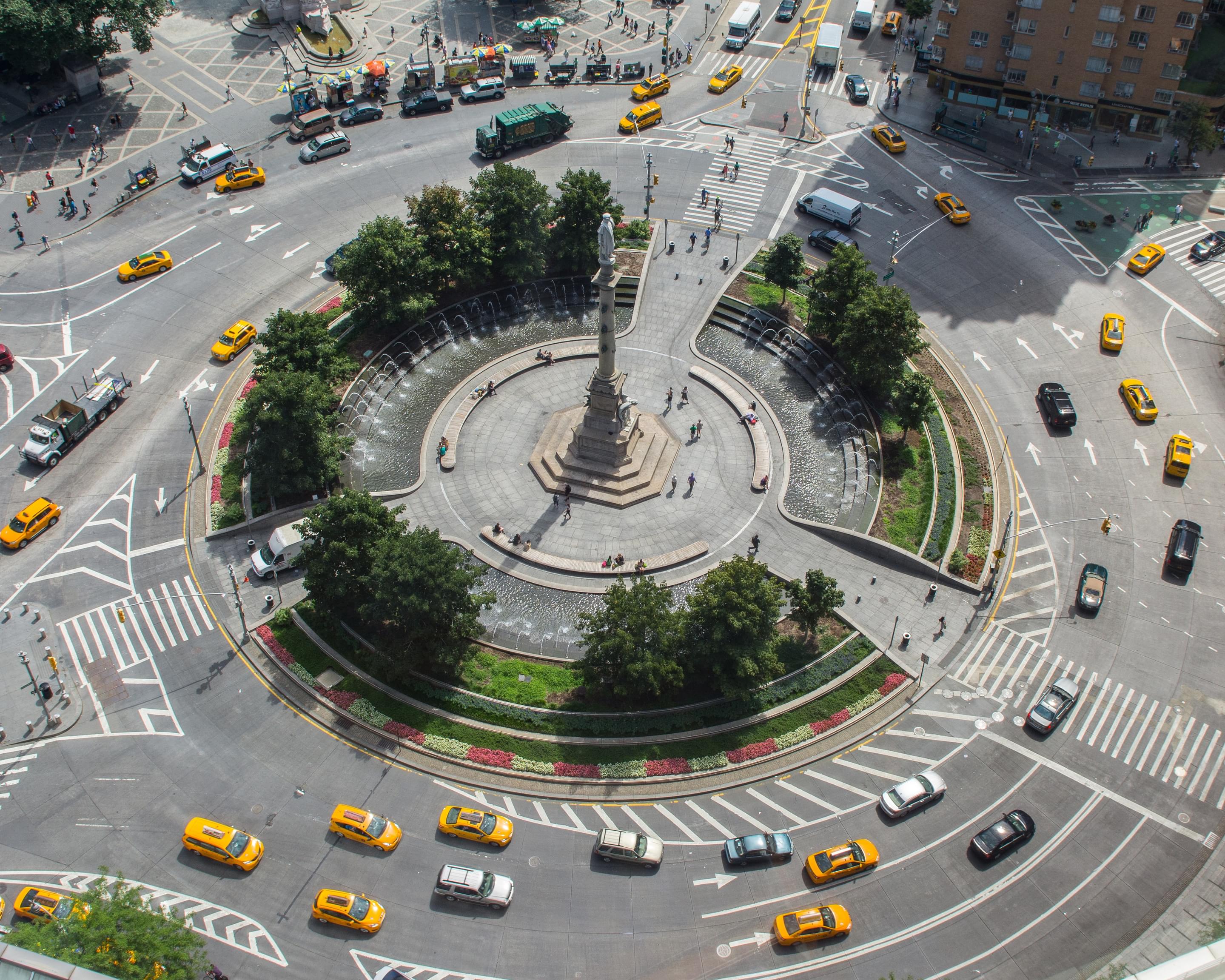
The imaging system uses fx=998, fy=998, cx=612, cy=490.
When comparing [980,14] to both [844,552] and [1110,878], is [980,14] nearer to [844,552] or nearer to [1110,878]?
[844,552]

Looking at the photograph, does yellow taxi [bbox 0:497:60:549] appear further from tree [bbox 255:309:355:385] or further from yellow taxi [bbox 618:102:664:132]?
yellow taxi [bbox 618:102:664:132]

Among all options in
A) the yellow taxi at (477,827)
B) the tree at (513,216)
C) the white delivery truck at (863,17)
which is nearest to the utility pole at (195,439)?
the tree at (513,216)

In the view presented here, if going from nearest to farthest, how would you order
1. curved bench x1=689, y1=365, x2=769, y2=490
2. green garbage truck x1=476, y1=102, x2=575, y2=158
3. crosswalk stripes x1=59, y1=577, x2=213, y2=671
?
crosswalk stripes x1=59, y1=577, x2=213, y2=671, curved bench x1=689, y1=365, x2=769, y2=490, green garbage truck x1=476, y1=102, x2=575, y2=158

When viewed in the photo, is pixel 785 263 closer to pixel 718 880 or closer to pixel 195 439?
pixel 195 439

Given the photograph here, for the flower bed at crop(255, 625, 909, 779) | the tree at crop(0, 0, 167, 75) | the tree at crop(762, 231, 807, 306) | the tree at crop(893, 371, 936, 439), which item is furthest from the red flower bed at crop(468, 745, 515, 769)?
the tree at crop(0, 0, 167, 75)

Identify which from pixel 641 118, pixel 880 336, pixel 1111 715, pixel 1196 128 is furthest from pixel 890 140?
pixel 1111 715

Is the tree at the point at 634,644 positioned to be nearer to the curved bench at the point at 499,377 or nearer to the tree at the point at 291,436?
the curved bench at the point at 499,377
